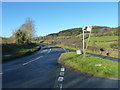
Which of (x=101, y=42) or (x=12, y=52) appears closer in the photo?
(x=12, y=52)

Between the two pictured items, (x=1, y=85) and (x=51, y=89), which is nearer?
(x=51, y=89)

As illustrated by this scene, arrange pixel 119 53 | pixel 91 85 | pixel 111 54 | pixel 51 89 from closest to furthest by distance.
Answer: pixel 51 89 → pixel 91 85 → pixel 119 53 → pixel 111 54

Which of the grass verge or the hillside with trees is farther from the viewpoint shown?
the hillside with trees

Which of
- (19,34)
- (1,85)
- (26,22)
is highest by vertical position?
(26,22)

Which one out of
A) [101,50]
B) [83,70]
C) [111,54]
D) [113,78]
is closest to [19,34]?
[101,50]

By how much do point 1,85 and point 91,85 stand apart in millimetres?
4444

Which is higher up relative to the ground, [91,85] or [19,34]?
[19,34]

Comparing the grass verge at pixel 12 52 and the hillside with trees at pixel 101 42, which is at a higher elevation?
the hillside with trees at pixel 101 42

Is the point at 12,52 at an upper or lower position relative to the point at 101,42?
lower

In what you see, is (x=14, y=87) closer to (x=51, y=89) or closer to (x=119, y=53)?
(x=51, y=89)

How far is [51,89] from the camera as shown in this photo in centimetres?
550

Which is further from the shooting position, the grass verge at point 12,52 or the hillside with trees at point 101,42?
the hillside with trees at point 101,42

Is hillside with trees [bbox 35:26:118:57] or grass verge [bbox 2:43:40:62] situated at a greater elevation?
hillside with trees [bbox 35:26:118:57]

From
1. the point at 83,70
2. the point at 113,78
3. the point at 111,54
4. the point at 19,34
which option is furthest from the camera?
the point at 19,34
